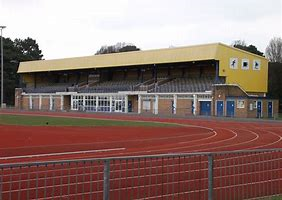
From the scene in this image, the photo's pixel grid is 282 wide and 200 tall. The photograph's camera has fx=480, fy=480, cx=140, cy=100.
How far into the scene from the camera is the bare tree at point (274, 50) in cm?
9888

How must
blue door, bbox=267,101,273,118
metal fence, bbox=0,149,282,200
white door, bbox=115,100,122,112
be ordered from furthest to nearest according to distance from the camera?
white door, bbox=115,100,122,112 → blue door, bbox=267,101,273,118 → metal fence, bbox=0,149,282,200

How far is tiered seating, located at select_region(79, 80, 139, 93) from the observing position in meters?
70.0

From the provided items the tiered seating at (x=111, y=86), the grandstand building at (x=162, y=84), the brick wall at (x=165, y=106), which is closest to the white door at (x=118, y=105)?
the grandstand building at (x=162, y=84)

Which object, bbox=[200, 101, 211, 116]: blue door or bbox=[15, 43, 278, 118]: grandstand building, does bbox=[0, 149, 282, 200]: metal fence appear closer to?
bbox=[15, 43, 278, 118]: grandstand building

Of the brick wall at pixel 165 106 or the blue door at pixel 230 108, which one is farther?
the brick wall at pixel 165 106

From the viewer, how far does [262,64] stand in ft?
207

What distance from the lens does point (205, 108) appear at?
191 feet

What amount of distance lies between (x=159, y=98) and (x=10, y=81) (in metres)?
43.9

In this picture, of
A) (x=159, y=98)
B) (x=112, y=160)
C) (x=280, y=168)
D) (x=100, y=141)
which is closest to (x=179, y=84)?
(x=159, y=98)

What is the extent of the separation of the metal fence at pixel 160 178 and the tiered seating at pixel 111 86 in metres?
58.6

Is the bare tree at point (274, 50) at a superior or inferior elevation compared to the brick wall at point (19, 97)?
superior

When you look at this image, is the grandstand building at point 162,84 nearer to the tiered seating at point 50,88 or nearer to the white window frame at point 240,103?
the tiered seating at point 50,88

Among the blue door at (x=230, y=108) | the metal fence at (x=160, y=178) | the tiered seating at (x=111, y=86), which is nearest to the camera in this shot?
the metal fence at (x=160, y=178)

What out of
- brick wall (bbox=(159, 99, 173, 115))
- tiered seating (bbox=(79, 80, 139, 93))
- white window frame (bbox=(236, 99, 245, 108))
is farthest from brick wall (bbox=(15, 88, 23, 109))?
white window frame (bbox=(236, 99, 245, 108))
